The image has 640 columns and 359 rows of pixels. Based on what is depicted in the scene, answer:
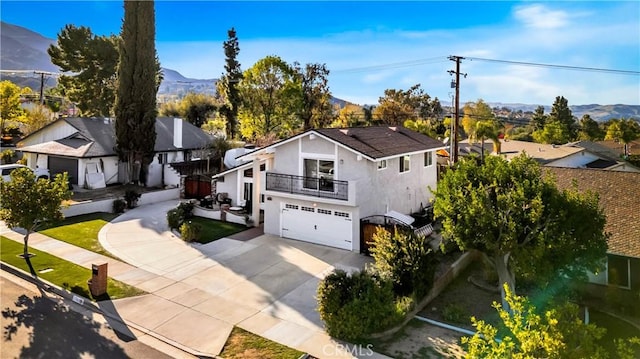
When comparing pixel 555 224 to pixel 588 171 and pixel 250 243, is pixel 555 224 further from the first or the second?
pixel 250 243

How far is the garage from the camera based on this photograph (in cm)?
3102

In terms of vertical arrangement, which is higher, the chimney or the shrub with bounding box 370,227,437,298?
the chimney

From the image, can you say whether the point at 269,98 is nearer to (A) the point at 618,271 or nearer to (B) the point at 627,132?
(A) the point at 618,271

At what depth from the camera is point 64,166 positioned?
31.7 meters

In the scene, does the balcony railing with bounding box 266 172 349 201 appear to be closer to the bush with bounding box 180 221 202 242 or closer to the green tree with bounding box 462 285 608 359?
the bush with bounding box 180 221 202 242

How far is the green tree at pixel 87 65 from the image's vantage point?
1908 inches

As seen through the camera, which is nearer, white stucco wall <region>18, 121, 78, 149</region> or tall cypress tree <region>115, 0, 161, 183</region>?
tall cypress tree <region>115, 0, 161, 183</region>

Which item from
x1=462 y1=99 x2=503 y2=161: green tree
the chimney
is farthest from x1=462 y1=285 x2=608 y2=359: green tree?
the chimney

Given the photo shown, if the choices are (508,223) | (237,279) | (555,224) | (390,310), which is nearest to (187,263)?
(237,279)

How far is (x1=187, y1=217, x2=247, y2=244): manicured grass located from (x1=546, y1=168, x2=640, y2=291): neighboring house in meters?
15.6

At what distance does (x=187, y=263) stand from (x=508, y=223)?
12767 mm

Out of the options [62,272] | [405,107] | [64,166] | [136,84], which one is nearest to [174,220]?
[62,272]

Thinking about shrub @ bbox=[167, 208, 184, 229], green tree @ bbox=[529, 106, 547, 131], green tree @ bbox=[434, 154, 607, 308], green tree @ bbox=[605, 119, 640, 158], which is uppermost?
green tree @ bbox=[529, 106, 547, 131]

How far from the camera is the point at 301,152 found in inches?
828
